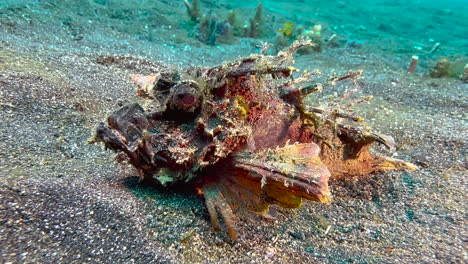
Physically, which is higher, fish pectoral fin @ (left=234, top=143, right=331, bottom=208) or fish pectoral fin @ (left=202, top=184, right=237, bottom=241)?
fish pectoral fin @ (left=234, top=143, right=331, bottom=208)

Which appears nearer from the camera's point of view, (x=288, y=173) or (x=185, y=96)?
(x=288, y=173)

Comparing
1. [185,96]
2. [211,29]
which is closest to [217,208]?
[185,96]

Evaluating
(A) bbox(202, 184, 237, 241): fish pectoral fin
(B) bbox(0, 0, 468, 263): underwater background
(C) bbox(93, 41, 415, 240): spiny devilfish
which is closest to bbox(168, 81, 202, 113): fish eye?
(C) bbox(93, 41, 415, 240): spiny devilfish

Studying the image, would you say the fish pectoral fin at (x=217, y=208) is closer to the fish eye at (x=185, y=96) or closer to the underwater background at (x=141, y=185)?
the underwater background at (x=141, y=185)

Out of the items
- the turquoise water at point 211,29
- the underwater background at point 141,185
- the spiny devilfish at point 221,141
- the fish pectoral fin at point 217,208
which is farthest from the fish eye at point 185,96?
the turquoise water at point 211,29

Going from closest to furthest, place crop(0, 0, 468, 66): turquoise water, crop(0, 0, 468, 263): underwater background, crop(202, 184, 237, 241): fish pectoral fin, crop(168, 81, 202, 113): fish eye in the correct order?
1. crop(0, 0, 468, 263): underwater background
2. crop(202, 184, 237, 241): fish pectoral fin
3. crop(168, 81, 202, 113): fish eye
4. crop(0, 0, 468, 66): turquoise water

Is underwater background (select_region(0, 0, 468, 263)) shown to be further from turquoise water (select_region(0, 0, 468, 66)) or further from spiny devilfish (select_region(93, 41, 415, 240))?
spiny devilfish (select_region(93, 41, 415, 240))

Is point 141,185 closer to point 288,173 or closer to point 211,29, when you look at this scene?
point 288,173
